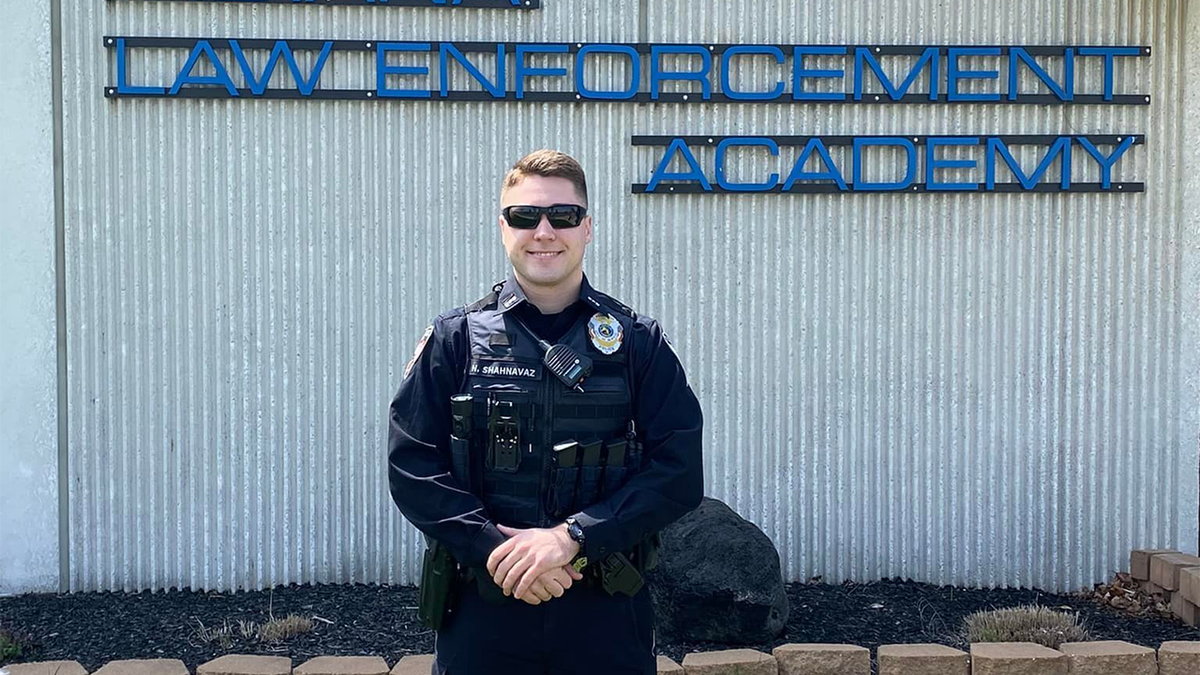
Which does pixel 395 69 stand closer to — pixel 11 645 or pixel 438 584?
pixel 11 645

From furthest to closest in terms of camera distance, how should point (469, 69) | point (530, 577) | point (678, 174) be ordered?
1. point (678, 174)
2. point (469, 69)
3. point (530, 577)

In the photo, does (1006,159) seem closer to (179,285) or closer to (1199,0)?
(1199,0)

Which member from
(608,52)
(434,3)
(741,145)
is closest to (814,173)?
(741,145)

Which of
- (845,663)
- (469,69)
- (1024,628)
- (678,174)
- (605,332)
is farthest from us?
(678,174)

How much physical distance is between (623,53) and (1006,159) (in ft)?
6.53

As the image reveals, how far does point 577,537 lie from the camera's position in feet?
10.1

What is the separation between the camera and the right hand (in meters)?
3.02

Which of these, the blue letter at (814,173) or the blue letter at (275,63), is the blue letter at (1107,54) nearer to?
the blue letter at (814,173)

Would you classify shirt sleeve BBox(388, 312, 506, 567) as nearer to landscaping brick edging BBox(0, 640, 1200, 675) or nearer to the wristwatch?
the wristwatch

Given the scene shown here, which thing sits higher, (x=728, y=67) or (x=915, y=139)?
(x=728, y=67)

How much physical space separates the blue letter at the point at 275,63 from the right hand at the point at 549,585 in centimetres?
362

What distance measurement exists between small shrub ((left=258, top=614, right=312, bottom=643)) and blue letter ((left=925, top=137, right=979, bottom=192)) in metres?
3.65

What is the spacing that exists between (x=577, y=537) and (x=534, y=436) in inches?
11.9

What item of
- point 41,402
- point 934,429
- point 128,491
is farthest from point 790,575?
point 41,402
